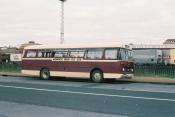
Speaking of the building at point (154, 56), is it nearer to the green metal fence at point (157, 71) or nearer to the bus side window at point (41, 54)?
the green metal fence at point (157, 71)

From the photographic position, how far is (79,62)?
28.8 m

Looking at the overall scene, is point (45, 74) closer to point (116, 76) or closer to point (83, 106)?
point (116, 76)

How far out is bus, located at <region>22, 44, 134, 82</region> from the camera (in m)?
27.3

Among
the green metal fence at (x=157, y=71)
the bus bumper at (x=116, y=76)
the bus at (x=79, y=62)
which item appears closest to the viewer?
the bus bumper at (x=116, y=76)

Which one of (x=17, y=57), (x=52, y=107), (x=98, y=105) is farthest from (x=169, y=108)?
(x=17, y=57)

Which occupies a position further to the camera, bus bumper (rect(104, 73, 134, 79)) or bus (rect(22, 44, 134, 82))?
bus (rect(22, 44, 134, 82))

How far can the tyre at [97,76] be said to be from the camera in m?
27.7

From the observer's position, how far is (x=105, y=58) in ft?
90.6

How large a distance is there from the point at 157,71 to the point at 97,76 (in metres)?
5.78

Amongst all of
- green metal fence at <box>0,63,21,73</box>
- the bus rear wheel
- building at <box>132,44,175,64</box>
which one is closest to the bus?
the bus rear wheel

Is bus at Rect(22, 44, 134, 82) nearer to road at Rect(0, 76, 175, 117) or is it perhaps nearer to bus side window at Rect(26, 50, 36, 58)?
bus side window at Rect(26, 50, 36, 58)

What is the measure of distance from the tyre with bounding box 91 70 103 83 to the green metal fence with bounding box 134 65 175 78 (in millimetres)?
5451

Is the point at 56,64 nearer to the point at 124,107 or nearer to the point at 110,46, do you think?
the point at 110,46

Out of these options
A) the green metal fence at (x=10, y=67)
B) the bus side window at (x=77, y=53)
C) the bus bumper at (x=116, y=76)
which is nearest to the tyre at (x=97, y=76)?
the bus bumper at (x=116, y=76)
